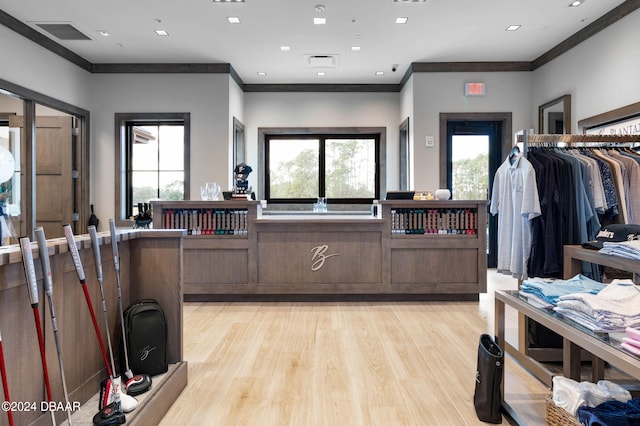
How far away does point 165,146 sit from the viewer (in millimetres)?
6684

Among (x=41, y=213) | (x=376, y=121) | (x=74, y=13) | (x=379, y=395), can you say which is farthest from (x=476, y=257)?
(x=41, y=213)

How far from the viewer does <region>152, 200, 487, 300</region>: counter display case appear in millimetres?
4480

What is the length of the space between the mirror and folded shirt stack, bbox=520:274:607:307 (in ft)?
14.1

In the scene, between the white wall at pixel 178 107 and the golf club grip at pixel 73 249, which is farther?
the white wall at pixel 178 107

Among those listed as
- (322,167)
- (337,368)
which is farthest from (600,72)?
(337,368)

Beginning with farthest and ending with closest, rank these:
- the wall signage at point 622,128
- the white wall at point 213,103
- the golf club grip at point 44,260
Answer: the white wall at point 213,103
the wall signage at point 622,128
the golf club grip at point 44,260

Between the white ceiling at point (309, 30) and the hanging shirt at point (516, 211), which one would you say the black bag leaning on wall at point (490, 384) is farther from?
the white ceiling at point (309, 30)

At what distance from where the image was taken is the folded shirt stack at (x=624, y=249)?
1904 mm

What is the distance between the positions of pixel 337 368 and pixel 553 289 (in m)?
1.41

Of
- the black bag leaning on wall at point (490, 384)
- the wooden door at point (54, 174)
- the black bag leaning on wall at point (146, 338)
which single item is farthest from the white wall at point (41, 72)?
the black bag leaning on wall at point (490, 384)

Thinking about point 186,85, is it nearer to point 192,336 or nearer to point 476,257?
point 192,336

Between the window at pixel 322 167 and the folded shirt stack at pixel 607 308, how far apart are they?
19.4 feet

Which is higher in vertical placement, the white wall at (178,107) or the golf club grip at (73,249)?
the white wall at (178,107)

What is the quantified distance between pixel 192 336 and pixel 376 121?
5311mm
